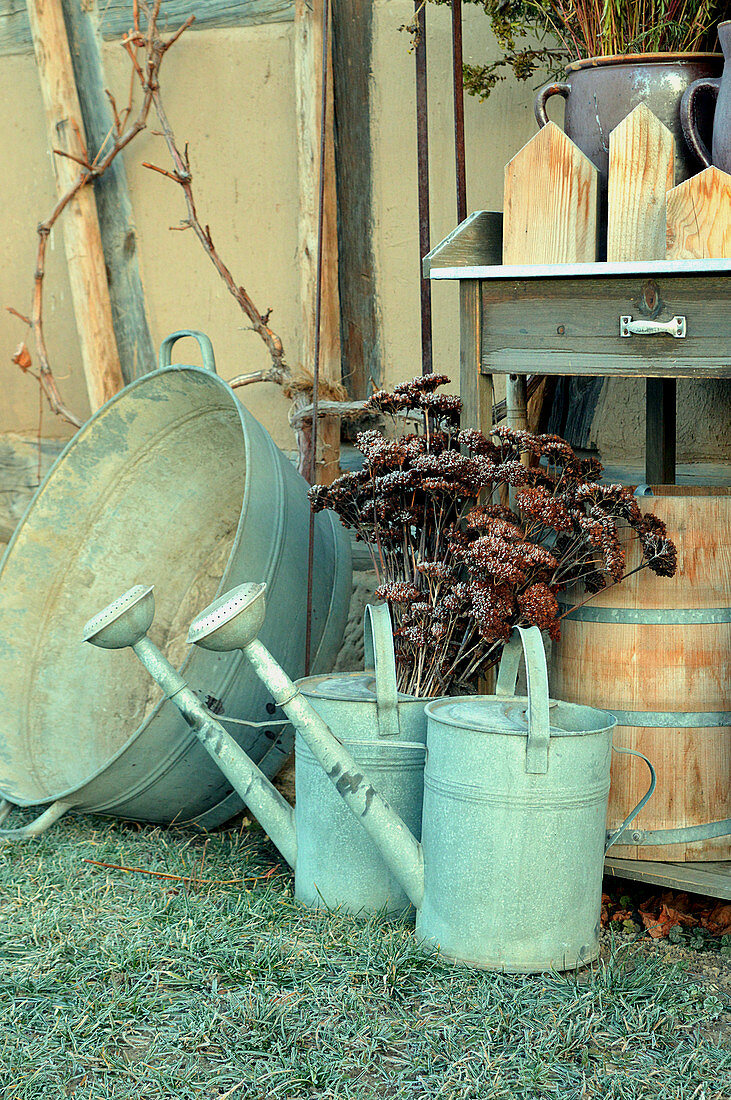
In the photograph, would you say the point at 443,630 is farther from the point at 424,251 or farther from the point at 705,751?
the point at 424,251

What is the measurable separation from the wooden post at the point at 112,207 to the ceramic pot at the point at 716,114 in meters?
2.12

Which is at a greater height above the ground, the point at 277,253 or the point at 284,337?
the point at 277,253

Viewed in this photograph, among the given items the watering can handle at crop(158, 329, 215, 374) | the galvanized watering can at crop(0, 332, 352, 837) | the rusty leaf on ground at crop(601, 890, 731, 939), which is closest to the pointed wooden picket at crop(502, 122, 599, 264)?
the galvanized watering can at crop(0, 332, 352, 837)

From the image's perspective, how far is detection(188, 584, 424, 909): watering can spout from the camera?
5.96 feet

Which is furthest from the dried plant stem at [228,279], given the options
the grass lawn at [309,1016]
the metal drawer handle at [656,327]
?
the grass lawn at [309,1016]

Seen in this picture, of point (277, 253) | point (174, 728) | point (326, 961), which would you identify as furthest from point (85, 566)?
point (326, 961)

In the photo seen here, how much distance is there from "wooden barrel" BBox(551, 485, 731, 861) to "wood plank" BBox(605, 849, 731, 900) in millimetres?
20

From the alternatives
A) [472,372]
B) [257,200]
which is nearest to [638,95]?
[472,372]

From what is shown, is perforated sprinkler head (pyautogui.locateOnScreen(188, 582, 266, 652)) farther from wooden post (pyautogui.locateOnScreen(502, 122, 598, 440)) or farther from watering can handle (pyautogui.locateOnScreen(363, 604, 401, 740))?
wooden post (pyautogui.locateOnScreen(502, 122, 598, 440))

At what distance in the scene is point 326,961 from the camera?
1786mm

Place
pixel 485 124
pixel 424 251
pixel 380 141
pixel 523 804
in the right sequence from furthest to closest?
pixel 380 141 < pixel 485 124 < pixel 424 251 < pixel 523 804

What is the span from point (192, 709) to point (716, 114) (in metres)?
1.40

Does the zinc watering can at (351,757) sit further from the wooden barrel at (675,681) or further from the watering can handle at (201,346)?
the watering can handle at (201,346)

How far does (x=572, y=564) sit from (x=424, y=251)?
1.01 m
